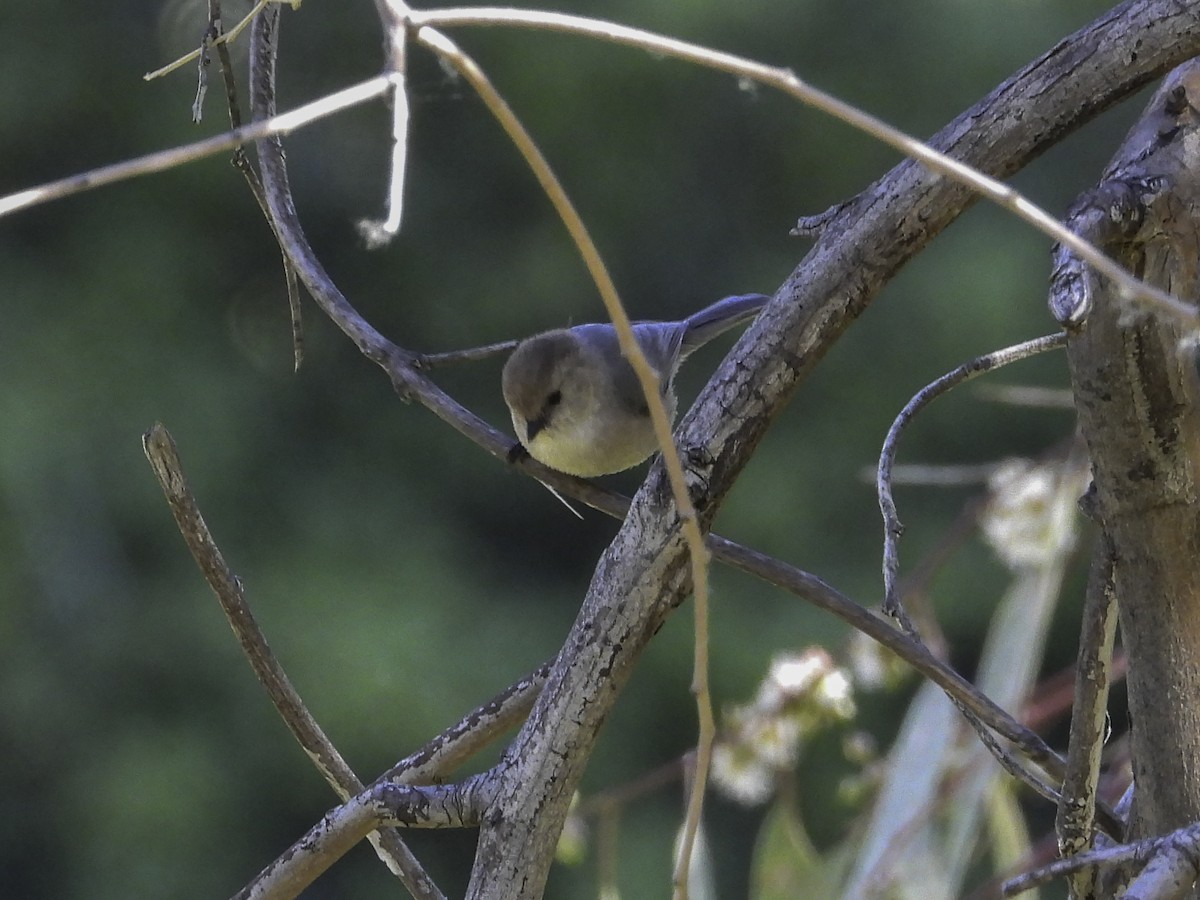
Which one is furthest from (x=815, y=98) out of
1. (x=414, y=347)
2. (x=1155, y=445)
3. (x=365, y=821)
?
(x=414, y=347)

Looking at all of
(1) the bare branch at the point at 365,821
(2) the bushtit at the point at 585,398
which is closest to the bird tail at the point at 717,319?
(2) the bushtit at the point at 585,398

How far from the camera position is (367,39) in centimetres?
459

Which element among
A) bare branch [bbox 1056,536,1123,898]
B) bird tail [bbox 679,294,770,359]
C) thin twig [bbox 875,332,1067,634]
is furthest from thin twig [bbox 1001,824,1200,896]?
bird tail [bbox 679,294,770,359]

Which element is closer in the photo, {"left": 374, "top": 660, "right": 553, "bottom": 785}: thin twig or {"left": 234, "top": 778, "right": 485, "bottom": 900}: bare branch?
{"left": 234, "top": 778, "right": 485, "bottom": 900}: bare branch

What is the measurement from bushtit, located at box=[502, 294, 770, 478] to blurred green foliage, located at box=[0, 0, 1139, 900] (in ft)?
6.36

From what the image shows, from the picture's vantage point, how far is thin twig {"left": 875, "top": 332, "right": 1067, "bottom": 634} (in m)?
1.02

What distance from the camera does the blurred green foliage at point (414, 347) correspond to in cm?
414

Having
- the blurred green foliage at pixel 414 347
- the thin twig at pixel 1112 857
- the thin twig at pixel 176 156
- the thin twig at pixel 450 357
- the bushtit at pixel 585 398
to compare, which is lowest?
the thin twig at pixel 1112 857

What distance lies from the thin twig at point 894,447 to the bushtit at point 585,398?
861 millimetres

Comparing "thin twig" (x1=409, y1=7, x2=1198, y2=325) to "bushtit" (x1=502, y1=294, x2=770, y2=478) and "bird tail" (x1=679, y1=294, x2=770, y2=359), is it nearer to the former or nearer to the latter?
"bushtit" (x1=502, y1=294, x2=770, y2=478)

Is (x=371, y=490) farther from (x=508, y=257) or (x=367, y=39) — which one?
(x=367, y=39)

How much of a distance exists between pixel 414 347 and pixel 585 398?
8.34 ft

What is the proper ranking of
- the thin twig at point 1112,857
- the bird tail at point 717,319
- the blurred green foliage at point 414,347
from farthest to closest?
1. the blurred green foliage at point 414,347
2. the bird tail at point 717,319
3. the thin twig at point 1112,857

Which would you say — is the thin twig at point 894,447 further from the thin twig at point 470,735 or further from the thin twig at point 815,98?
the thin twig at point 815,98
